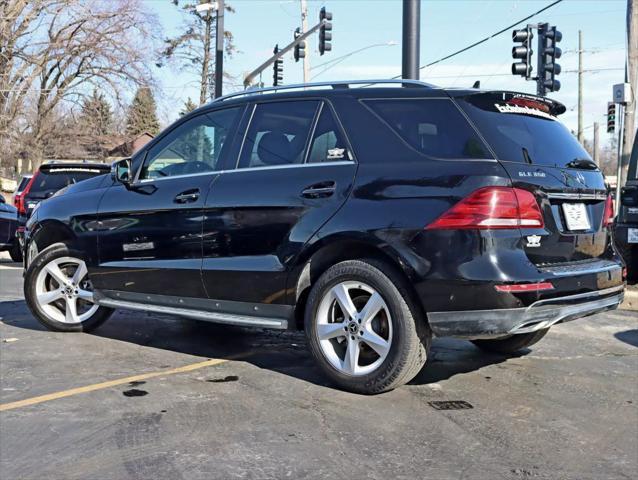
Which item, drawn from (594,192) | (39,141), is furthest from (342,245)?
(39,141)

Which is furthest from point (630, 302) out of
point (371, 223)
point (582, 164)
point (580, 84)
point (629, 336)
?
point (580, 84)

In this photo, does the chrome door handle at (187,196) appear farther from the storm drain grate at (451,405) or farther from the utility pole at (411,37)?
the utility pole at (411,37)

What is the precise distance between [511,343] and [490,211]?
72.1 inches

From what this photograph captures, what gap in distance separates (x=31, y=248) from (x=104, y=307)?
930 millimetres

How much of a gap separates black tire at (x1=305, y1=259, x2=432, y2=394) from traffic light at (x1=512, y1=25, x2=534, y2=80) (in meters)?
10.5

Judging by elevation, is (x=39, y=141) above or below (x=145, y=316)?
above

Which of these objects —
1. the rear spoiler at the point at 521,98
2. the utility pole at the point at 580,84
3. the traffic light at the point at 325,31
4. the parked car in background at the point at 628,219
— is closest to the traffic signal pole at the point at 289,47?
the traffic light at the point at 325,31

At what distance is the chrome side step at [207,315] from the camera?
15.4 ft

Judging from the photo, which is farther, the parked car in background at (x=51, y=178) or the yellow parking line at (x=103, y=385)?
the parked car in background at (x=51, y=178)

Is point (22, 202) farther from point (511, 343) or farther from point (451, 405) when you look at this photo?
point (451, 405)

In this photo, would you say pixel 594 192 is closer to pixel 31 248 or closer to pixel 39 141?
pixel 31 248

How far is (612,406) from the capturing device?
4285 millimetres

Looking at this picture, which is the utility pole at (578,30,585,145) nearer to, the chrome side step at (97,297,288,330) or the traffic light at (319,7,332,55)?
the traffic light at (319,7,332,55)

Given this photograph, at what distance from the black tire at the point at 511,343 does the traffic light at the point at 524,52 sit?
30.4 ft
